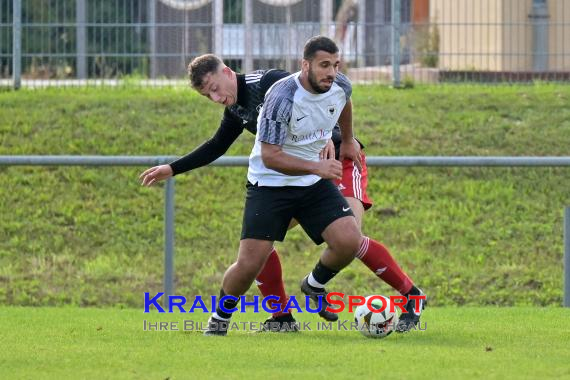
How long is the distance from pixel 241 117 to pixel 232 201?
5568 mm

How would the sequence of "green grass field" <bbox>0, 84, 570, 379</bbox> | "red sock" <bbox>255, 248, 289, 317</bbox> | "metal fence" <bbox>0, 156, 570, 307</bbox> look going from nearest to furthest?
1. "green grass field" <bbox>0, 84, 570, 379</bbox>
2. "red sock" <bbox>255, 248, 289, 317</bbox>
3. "metal fence" <bbox>0, 156, 570, 307</bbox>

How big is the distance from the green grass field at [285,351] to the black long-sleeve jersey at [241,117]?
3.68ft

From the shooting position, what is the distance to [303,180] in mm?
7723

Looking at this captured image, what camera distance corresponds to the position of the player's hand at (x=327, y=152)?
779 centimetres

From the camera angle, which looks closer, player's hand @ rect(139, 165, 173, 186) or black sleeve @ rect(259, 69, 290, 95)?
black sleeve @ rect(259, 69, 290, 95)

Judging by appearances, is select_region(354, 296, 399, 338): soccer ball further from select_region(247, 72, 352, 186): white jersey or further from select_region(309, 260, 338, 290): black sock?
select_region(247, 72, 352, 186): white jersey

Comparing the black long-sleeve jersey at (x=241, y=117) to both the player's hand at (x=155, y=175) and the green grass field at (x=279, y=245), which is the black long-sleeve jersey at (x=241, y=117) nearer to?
the player's hand at (x=155, y=175)

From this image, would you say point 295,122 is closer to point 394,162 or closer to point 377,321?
point 377,321

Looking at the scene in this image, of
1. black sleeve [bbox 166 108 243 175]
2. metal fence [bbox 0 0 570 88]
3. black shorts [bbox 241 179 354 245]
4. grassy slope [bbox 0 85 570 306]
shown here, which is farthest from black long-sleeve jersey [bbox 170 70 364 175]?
metal fence [bbox 0 0 570 88]

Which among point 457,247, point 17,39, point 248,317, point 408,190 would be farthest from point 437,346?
point 17,39

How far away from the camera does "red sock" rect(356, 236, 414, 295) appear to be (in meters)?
7.98

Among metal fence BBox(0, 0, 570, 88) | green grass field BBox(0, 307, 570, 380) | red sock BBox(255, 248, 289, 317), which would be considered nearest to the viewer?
green grass field BBox(0, 307, 570, 380)

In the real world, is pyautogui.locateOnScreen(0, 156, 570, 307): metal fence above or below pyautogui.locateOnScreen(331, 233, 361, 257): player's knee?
above

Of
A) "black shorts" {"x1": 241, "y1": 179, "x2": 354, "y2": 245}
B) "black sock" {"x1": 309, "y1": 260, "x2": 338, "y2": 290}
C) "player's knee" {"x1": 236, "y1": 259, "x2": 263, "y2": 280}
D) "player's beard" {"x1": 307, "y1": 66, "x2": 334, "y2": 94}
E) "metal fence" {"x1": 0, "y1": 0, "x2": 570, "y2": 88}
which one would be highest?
"metal fence" {"x1": 0, "y1": 0, "x2": 570, "y2": 88}
